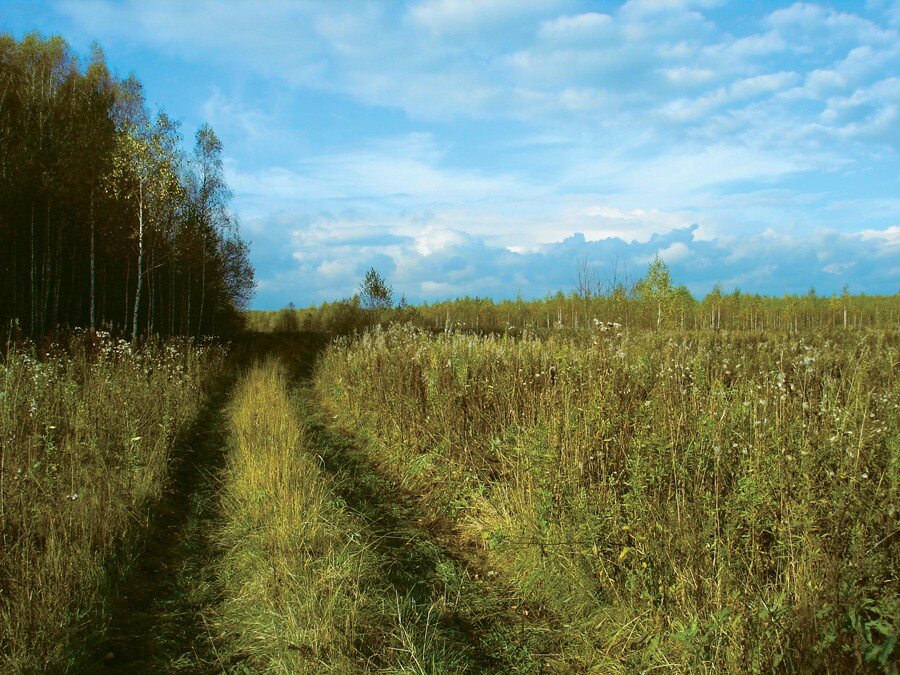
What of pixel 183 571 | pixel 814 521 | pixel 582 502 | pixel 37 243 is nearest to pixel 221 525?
pixel 183 571

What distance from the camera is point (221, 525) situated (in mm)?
6051

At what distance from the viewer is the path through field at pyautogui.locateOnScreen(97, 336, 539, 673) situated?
367 centimetres

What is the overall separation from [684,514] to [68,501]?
214 inches

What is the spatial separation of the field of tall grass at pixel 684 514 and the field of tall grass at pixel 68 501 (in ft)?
10.5

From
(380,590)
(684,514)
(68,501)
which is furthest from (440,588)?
(68,501)

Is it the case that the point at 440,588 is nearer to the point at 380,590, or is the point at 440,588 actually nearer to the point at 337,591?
the point at 380,590

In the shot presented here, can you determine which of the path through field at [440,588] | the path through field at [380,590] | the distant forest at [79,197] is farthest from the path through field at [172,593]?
the distant forest at [79,197]

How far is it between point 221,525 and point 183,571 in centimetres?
99

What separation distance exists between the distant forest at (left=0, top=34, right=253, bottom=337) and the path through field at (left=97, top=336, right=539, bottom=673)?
13.6 meters

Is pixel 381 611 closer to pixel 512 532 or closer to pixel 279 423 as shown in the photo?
pixel 512 532

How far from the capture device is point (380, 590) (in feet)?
13.6

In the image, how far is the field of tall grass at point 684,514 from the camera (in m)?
2.73

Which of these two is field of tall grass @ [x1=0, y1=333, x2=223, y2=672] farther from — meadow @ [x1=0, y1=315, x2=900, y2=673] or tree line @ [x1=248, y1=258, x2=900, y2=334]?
tree line @ [x1=248, y1=258, x2=900, y2=334]

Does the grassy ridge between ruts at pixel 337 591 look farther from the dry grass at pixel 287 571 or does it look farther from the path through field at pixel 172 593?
the path through field at pixel 172 593
